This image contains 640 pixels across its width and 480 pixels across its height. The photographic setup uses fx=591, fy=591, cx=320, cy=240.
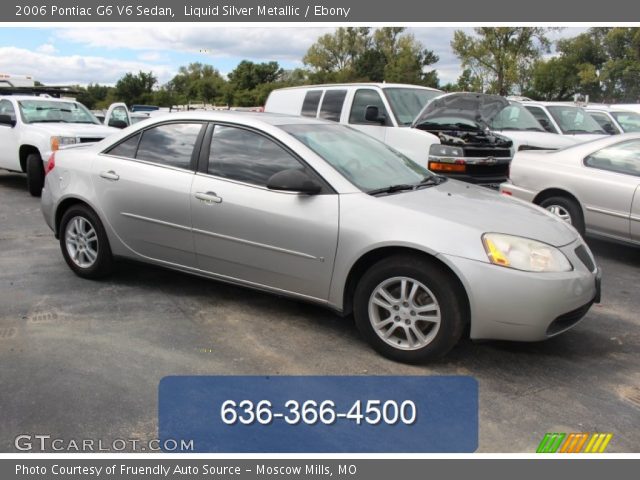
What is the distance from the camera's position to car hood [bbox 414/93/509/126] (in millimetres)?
8281

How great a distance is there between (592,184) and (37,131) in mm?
8598

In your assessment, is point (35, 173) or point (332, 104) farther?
point (35, 173)

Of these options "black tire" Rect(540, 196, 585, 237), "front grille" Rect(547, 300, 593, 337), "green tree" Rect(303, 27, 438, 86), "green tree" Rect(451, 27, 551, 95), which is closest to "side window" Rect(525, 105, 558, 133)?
"black tire" Rect(540, 196, 585, 237)

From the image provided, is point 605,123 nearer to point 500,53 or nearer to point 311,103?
point 311,103

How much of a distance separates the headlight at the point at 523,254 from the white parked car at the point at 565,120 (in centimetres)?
787

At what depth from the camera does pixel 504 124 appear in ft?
33.3

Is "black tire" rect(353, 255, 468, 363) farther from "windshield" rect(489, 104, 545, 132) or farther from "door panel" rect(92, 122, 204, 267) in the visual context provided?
"windshield" rect(489, 104, 545, 132)

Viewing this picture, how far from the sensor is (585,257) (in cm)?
393

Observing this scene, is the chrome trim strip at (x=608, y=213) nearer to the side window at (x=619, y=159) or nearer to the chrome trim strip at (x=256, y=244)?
the side window at (x=619, y=159)

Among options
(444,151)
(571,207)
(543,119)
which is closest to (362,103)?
(444,151)

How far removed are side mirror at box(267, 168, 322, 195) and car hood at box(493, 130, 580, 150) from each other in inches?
257

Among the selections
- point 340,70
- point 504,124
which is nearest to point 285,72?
point 340,70

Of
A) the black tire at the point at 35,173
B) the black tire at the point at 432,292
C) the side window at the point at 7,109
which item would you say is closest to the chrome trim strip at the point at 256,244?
the black tire at the point at 432,292

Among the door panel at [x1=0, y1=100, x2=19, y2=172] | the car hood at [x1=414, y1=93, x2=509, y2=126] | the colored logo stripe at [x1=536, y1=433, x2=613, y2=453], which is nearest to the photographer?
the colored logo stripe at [x1=536, y1=433, x2=613, y2=453]
